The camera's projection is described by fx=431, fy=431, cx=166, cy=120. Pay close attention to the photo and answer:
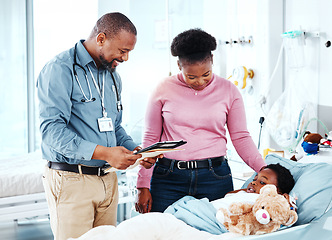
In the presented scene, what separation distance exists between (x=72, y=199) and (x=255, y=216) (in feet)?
2.36

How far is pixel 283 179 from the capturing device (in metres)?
1.90

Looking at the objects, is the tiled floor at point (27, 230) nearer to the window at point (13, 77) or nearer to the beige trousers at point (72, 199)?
the window at point (13, 77)

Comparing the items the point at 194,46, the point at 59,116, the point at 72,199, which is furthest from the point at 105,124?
the point at 194,46

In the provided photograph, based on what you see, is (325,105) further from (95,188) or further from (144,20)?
(144,20)

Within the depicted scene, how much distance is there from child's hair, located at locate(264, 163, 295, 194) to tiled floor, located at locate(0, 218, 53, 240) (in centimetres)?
225

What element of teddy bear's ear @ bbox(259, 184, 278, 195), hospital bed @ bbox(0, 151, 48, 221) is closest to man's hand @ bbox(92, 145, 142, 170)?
teddy bear's ear @ bbox(259, 184, 278, 195)

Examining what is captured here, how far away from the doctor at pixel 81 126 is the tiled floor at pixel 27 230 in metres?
1.94

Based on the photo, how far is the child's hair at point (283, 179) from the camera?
1.90 m

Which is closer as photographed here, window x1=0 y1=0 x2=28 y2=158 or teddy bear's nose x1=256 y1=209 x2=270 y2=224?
teddy bear's nose x1=256 y1=209 x2=270 y2=224

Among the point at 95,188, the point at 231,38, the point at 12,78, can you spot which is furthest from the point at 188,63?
the point at 12,78

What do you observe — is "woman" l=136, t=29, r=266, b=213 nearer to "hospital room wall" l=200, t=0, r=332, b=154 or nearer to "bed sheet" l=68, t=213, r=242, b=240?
"bed sheet" l=68, t=213, r=242, b=240

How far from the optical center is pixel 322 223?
5.38ft

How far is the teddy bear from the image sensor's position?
1506 millimetres

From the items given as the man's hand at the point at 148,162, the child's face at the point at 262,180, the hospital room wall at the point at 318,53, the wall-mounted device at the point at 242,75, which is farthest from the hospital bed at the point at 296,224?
→ the wall-mounted device at the point at 242,75
